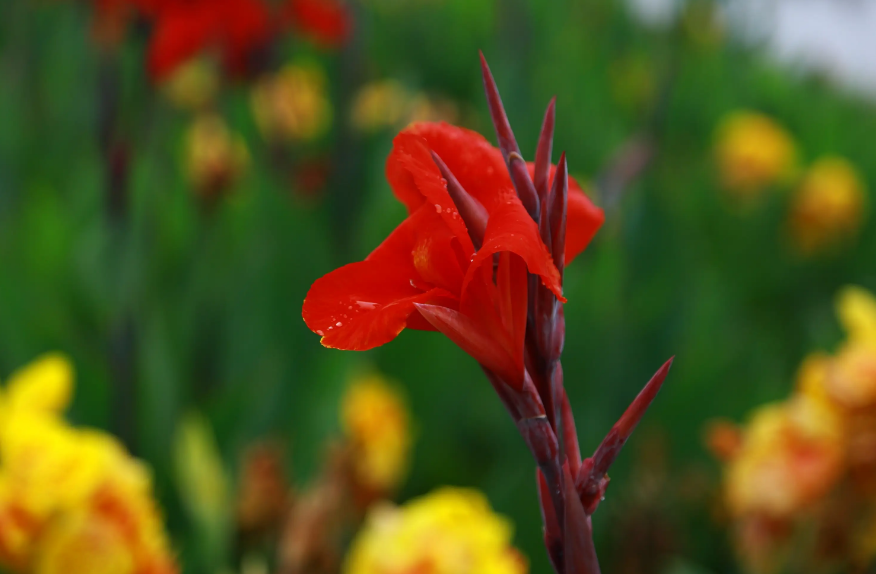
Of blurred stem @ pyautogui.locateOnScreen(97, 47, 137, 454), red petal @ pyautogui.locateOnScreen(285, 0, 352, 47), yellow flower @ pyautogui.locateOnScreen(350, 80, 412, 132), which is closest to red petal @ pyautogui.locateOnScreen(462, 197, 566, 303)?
blurred stem @ pyautogui.locateOnScreen(97, 47, 137, 454)

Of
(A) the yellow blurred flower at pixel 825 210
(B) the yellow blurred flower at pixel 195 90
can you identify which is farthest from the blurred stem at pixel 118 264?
(A) the yellow blurred flower at pixel 825 210

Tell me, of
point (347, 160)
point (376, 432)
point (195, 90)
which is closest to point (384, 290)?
point (376, 432)

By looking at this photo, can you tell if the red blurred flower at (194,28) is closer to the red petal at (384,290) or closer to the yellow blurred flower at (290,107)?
the yellow blurred flower at (290,107)

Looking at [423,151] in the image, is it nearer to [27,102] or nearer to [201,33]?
[201,33]

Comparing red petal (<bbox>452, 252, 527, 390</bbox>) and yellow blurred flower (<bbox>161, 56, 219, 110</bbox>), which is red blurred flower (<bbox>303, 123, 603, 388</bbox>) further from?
yellow blurred flower (<bbox>161, 56, 219, 110</bbox>)

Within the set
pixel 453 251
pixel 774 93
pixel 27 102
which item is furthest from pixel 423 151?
pixel 774 93

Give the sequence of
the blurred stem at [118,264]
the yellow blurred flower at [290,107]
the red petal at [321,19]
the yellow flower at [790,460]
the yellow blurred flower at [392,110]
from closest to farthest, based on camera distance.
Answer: the yellow flower at [790,460], the blurred stem at [118,264], the red petal at [321,19], the yellow blurred flower at [290,107], the yellow blurred flower at [392,110]
